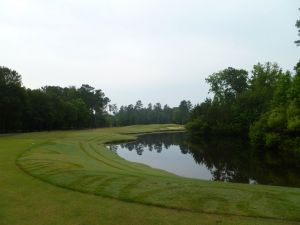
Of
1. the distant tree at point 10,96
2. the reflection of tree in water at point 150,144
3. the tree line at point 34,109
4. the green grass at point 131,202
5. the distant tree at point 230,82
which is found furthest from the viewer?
the distant tree at point 230,82

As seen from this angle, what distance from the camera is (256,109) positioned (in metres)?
71.4

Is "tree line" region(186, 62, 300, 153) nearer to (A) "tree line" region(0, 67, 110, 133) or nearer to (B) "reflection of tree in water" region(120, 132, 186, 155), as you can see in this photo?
(B) "reflection of tree in water" region(120, 132, 186, 155)

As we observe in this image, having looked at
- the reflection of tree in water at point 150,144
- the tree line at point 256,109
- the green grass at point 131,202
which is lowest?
the reflection of tree in water at point 150,144

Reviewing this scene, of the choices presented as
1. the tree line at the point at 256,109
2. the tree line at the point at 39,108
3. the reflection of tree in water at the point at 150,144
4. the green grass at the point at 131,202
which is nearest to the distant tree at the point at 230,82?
the tree line at the point at 256,109

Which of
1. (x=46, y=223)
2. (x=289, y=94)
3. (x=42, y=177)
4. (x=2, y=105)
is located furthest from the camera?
(x=2, y=105)

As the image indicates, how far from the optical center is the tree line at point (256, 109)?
44.0 meters

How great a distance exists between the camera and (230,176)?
91.7 feet

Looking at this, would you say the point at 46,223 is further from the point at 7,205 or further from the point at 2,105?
the point at 2,105

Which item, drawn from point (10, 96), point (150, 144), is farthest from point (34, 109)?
point (150, 144)

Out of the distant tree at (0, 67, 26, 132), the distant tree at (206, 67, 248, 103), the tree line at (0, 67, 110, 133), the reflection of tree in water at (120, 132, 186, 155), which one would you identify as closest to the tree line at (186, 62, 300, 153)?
the distant tree at (206, 67, 248, 103)

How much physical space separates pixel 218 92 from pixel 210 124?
1559 cm

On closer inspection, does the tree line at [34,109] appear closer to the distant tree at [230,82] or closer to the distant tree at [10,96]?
the distant tree at [10,96]

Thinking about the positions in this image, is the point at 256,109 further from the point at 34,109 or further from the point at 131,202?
the point at 131,202

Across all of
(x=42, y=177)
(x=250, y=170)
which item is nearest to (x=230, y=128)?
(x=250, y=170)
